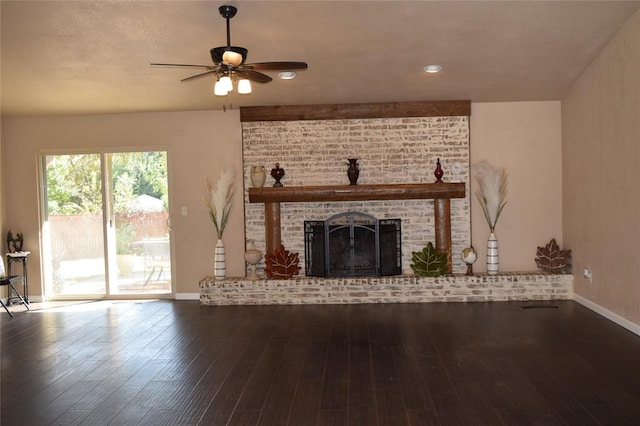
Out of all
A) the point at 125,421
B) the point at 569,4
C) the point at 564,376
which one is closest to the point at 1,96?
the point at 125,421

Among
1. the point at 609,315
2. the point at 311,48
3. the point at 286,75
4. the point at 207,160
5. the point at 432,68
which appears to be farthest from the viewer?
the point at 207,160

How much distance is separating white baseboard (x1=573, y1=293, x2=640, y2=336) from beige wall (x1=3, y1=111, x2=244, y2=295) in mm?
4174

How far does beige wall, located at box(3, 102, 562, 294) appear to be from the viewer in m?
7.11

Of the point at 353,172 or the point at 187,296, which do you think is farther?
the point at 187,296

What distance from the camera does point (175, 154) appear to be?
7371mm

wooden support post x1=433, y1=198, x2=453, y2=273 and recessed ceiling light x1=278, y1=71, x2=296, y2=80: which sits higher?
recessed ceiling light x1=278, y1=71, x2=296, y2=80

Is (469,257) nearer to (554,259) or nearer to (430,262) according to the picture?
(430,262)

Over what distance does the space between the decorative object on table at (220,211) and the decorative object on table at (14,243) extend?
2.56 metres

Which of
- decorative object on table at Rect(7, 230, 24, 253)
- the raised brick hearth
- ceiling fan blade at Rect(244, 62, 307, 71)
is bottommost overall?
the raised brick hearth

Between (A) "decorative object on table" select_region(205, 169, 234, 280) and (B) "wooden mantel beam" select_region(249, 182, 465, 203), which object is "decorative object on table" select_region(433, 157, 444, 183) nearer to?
(B) "wooden mantel beam" select_region(249, 182, 465, 203)

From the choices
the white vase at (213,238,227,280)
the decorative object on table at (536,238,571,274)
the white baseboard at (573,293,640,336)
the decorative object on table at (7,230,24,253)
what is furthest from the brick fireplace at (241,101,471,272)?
the decorative object on table at (7,230,24,253)

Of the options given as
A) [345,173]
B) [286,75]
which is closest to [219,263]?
[345,173]

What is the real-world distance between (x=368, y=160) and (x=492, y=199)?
1633mm

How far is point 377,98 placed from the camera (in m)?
6.95
